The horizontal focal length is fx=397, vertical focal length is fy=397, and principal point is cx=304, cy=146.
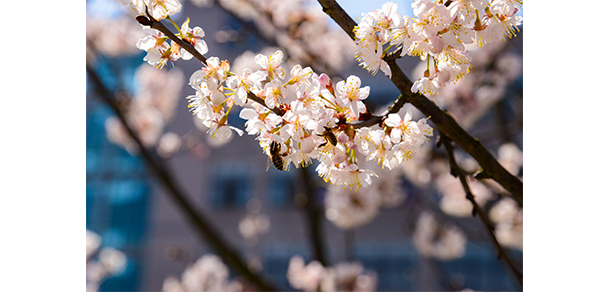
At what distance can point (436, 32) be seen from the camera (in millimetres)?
749

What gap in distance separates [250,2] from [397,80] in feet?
8.42

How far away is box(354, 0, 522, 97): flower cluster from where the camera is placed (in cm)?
75

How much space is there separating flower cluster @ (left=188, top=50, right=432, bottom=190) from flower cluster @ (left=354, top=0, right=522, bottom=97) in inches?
3.0

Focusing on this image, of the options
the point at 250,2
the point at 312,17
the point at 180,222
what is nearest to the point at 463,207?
the point at 312,17

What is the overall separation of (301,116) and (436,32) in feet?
0.98

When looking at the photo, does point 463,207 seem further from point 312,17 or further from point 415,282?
point 415,282

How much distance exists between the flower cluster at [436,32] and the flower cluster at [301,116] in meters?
0.08

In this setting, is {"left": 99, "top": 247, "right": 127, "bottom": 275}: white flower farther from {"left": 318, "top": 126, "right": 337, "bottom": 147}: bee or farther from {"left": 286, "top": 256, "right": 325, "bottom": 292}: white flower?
{"left": 318, "top": 126, "right": 337, "bottom": 147}: bee

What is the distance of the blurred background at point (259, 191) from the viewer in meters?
3.54

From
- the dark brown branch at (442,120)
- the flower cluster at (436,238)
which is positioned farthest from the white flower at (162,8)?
the flower cluster at (436,238)

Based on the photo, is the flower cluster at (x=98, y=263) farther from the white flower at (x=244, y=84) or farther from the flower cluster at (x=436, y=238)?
the white flower at (x=244, y=84)

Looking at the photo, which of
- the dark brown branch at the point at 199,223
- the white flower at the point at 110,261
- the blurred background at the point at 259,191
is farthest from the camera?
the white flower at the point at 110,261

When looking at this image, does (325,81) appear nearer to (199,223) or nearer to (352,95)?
(352,95)

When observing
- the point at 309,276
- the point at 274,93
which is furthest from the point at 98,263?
the point at 274,93
